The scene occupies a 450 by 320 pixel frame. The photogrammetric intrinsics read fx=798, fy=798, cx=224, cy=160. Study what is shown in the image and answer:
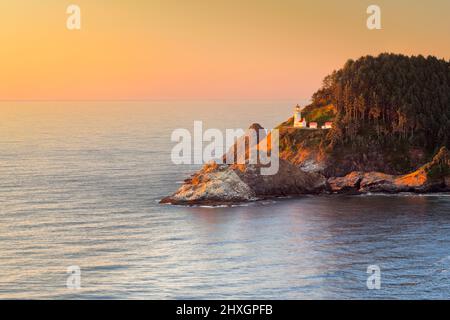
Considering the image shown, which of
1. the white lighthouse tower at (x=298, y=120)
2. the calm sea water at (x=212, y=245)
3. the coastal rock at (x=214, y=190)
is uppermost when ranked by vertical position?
the white lighthouse tower at (x=298, y=120)

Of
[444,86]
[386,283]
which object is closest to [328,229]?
[386,283]

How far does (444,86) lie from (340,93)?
20804 millimetres

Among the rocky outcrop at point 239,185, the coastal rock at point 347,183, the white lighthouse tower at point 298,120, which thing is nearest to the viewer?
the rocky outcrop at point 239,185

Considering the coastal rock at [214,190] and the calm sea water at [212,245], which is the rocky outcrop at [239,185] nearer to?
the coastal rock at [214,190]

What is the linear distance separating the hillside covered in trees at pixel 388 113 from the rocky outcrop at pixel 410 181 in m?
6.91

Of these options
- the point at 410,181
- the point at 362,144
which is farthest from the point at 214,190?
the point at 362,144

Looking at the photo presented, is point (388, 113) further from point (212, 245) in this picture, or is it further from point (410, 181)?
point (212, 245)

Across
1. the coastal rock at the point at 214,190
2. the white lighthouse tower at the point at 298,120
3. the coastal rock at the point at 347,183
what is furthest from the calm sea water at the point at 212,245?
the white lighthouse tower at the point at 298,120

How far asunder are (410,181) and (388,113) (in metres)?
25.1

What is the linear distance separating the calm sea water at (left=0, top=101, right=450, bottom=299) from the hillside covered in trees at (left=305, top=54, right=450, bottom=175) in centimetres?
1914

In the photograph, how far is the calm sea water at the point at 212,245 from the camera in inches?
2876

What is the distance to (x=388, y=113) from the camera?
5984 inches

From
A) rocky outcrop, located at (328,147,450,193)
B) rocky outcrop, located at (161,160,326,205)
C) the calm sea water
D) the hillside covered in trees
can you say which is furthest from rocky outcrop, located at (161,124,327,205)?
the hillside covered in trees
